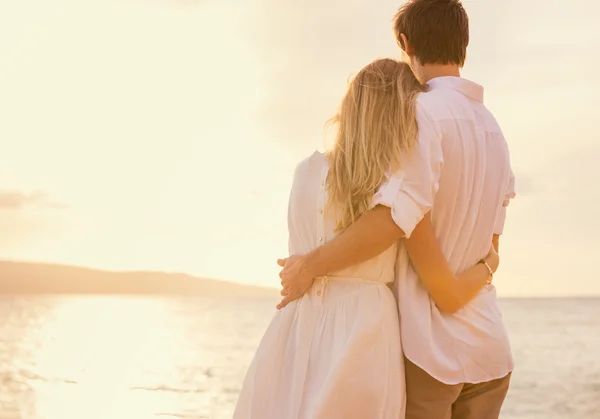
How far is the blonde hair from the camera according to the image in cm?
224

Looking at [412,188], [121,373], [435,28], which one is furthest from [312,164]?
[121,373]

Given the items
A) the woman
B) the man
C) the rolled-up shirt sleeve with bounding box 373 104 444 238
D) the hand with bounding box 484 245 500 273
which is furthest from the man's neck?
the hand with bounding box 484 245 500 273

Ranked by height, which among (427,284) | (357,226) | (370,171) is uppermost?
(370,171)

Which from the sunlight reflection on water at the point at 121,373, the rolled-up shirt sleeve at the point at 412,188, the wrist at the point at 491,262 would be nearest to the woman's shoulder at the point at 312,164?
the rolled-up shirt sleeve at the point at 412,188

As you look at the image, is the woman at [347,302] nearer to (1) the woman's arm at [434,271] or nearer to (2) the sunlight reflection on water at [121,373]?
(1) the woman's arm at [434,271]

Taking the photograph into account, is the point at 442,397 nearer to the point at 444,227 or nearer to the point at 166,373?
the point at 444,227

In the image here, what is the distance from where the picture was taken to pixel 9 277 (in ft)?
428

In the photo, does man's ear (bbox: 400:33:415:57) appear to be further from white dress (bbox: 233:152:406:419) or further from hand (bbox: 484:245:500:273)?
hand (bbox: 484:245:500:273)

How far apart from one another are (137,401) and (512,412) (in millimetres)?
7173

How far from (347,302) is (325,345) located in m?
0.14

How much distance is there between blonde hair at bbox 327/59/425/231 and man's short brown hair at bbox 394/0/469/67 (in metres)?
0.20

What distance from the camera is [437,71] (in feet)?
8.30

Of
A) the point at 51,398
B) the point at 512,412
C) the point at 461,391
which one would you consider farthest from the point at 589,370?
the point at 461,391

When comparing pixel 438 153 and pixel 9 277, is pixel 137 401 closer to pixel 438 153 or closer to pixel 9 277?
pixel 438 153
